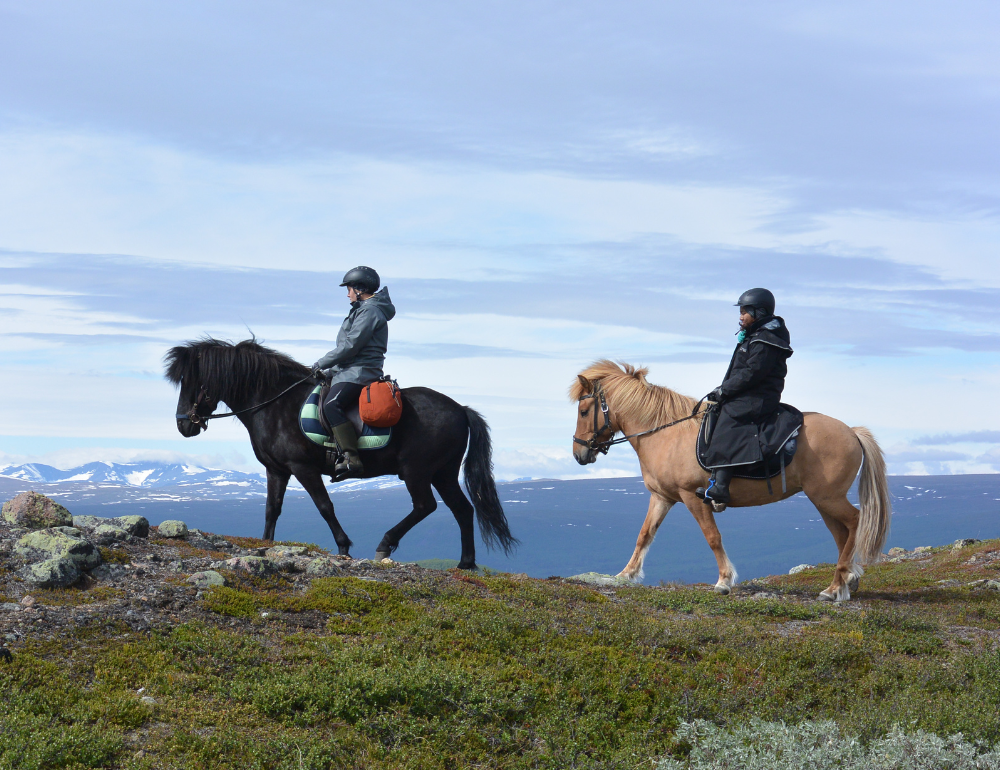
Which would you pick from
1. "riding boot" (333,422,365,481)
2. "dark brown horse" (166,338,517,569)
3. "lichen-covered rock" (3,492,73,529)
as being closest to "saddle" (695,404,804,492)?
"dark brown horse" (166,338,517,569)

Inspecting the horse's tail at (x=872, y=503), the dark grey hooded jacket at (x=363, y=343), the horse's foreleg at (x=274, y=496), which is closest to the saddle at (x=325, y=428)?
the dark grey hooded jacket at (x=363, y=343)

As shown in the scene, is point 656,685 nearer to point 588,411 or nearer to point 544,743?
point 544,743

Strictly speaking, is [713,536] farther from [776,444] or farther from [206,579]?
[206,579]

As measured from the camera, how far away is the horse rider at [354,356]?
12.6m

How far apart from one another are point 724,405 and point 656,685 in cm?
507

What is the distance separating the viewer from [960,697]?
773cm

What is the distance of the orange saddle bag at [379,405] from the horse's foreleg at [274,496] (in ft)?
7.37

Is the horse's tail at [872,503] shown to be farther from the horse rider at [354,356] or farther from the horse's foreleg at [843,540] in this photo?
the horse rider at [354,356]

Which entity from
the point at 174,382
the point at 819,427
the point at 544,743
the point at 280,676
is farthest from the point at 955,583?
the point at 174,382

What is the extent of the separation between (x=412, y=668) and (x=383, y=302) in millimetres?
6758

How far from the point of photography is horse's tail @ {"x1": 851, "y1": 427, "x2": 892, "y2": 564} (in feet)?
38.8

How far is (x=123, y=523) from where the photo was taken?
470 inches

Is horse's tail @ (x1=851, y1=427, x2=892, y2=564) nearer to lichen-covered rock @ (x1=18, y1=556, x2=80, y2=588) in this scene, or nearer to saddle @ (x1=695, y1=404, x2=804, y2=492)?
saddle @ (x1=695, y1=404, x2=804, y2=492)

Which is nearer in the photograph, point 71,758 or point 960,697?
point 71,758
